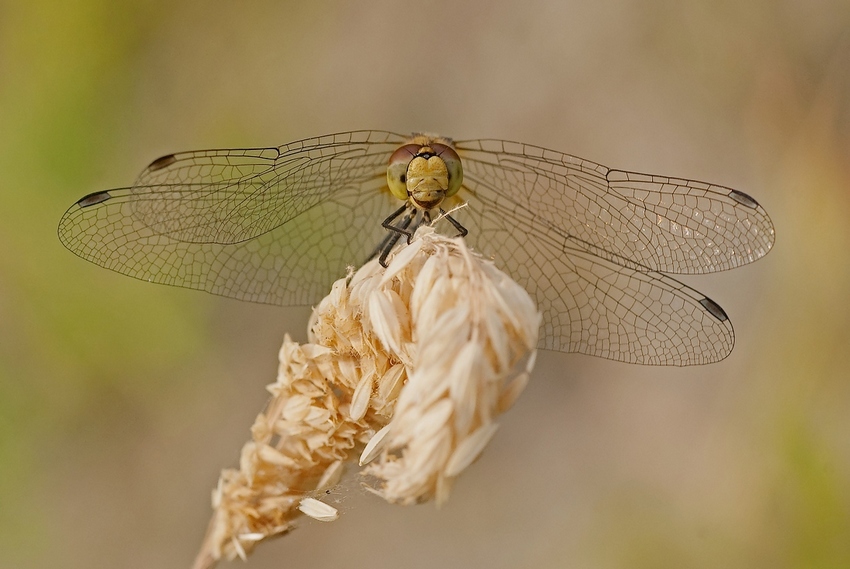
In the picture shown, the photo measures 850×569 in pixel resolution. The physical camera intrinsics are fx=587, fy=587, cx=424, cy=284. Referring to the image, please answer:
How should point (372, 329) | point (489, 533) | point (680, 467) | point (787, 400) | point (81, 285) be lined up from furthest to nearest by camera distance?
point (489, 533), point (680, 467), point (81, 285), point (787, 400), point (372, 329)

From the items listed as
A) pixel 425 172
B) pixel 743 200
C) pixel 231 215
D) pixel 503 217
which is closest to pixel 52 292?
pixel 231 215

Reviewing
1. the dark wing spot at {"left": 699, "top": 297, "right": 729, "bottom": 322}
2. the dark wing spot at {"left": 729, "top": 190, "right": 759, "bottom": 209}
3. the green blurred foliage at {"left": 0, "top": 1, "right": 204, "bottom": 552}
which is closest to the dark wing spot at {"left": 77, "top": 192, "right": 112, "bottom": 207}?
the green blurred foliage at {"left": 0, "top": 1, "right": 204, "bottom": 552}

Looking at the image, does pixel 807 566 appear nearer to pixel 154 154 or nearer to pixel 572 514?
pixel 572 514

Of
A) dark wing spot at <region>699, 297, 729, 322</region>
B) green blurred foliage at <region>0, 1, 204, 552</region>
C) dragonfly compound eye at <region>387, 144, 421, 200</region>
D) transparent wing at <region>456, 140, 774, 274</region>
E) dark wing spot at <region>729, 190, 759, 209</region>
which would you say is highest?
dark wing spot at <region>729, 190, 759, 209</region>

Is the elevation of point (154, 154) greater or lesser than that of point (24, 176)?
greater

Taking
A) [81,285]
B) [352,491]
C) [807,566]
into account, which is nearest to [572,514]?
[807,566]

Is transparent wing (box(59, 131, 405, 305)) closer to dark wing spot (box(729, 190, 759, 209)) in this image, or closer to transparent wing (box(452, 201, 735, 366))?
transparent wing (box(452, 201, 735, 366))

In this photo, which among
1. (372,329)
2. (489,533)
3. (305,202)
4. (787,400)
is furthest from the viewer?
(489,533)

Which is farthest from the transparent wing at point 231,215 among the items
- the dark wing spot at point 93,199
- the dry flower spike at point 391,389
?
the dry flower spike at point 391,389
